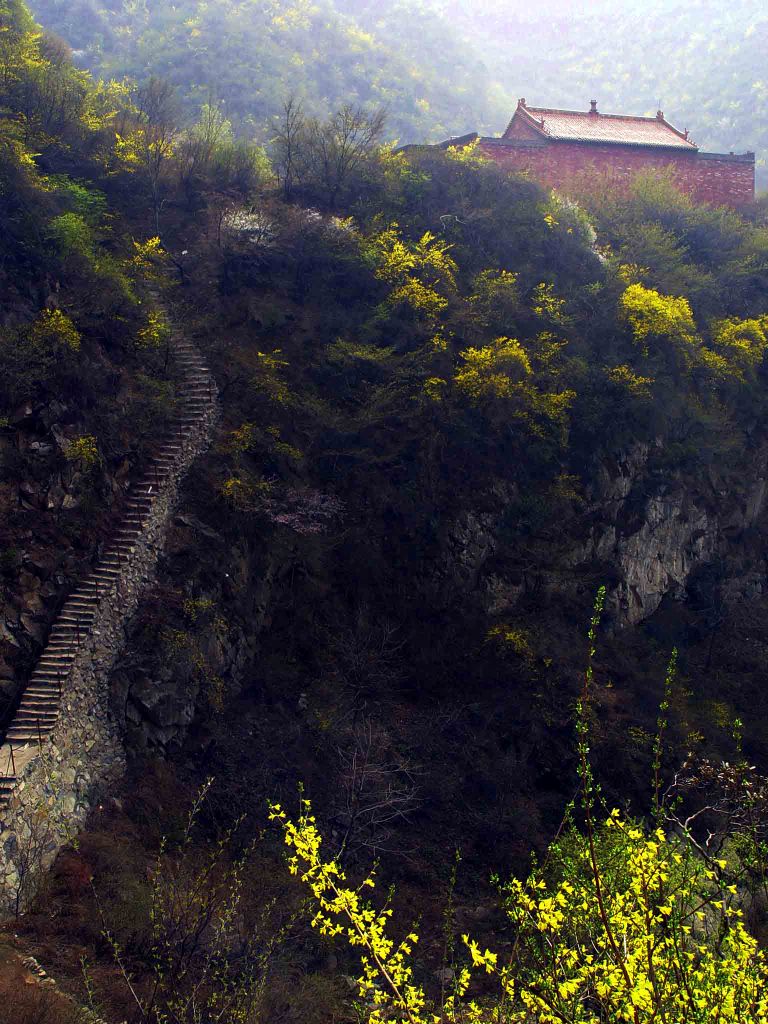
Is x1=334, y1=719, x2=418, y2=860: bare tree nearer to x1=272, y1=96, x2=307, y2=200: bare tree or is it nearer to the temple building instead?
x1=272, y1=96, x2=307, y2=200: bare tree

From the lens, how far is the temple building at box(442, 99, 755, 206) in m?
31.8

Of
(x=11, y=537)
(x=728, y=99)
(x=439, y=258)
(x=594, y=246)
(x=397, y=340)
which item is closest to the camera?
(x=11, y=537)

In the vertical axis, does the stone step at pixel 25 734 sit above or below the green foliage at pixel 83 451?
below

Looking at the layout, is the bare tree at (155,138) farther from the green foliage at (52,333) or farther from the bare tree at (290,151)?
the green foliage at (52,333)

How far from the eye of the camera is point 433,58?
223 feet

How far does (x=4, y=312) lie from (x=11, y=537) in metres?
5.75

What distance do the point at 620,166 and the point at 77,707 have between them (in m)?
31.4

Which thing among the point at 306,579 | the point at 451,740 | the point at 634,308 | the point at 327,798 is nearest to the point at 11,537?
the point at 306,579

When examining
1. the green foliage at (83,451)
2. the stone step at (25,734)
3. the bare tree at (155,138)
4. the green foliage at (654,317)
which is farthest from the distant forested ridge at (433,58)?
the stone step at (25,734)

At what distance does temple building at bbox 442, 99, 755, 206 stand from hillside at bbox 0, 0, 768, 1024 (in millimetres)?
Answer: 3699

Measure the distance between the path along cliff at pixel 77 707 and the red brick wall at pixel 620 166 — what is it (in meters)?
22.2

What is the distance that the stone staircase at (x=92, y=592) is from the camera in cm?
1273

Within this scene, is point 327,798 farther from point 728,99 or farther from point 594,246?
point 728,99

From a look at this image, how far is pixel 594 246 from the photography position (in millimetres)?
27203
